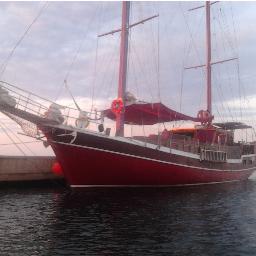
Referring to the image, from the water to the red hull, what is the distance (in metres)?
0.92

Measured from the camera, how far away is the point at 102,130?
2561 cm

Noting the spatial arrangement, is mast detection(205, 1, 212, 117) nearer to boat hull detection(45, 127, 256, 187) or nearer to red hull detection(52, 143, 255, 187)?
boat hull detection(45, 127, 256, 187)

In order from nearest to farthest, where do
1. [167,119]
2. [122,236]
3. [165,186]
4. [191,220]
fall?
[122,236] → [191,220] → [165,186] → [167,119]

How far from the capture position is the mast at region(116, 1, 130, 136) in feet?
91.5

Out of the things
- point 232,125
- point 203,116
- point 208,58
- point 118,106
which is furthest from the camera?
point 208,58

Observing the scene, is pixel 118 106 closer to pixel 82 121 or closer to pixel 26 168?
pixel 82 121

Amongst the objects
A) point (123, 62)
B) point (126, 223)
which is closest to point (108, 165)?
point (123, 62)

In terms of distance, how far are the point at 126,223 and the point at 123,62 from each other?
14752 mm

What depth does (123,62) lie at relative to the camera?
2842 centimetres

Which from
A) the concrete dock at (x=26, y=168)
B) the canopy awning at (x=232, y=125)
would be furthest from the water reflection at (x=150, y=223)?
the canopy awning at (x=232, y=125)

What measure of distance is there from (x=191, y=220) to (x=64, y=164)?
10985mm

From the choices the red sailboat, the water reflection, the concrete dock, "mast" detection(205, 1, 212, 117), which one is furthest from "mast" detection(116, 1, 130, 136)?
"mast" detection(205, 1, 212, 117)

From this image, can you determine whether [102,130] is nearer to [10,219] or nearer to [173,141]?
[173,141]

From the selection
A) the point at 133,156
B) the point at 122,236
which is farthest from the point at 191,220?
the point at 133,156
